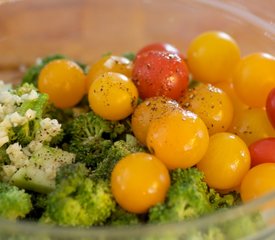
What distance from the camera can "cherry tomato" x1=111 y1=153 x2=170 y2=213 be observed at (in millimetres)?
992

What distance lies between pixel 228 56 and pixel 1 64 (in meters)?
0.80

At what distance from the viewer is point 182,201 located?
100 centimetres

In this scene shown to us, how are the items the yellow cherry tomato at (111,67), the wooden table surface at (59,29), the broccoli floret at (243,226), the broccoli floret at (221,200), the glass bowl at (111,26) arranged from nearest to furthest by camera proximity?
1. the broccoli floret at (243,226)
2. the broccoli floret at (221,200)
3. the yellow cherry tomato at (111,67)
4. the glass bowl at (111,26)
5. the wooden table surface at (59,29)

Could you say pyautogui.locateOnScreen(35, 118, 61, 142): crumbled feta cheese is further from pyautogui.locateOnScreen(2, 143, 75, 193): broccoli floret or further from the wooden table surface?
the wooden table surface

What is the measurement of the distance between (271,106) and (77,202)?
50cm

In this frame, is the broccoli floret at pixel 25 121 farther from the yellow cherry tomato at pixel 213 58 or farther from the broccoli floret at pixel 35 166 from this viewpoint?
the yellow cherry tomato at pixel 213 58

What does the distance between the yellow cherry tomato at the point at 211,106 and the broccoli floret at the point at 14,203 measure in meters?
0.40

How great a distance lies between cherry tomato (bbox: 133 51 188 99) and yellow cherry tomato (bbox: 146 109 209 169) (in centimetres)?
16

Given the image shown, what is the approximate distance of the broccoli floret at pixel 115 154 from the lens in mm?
1085

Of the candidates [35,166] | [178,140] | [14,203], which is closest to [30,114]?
[35,166]

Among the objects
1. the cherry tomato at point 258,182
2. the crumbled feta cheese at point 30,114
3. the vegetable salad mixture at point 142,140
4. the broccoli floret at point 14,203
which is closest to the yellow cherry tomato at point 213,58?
the vegetable salad mixture at point 142,140

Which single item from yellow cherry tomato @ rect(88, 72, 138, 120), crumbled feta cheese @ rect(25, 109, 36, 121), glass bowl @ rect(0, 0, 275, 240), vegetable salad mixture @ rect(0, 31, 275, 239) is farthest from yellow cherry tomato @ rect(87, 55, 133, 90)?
glass bowl @ rect(0, 0, 275, 240)

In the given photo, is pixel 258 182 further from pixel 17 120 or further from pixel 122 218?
pixel 17 120

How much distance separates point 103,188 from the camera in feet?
3.37
